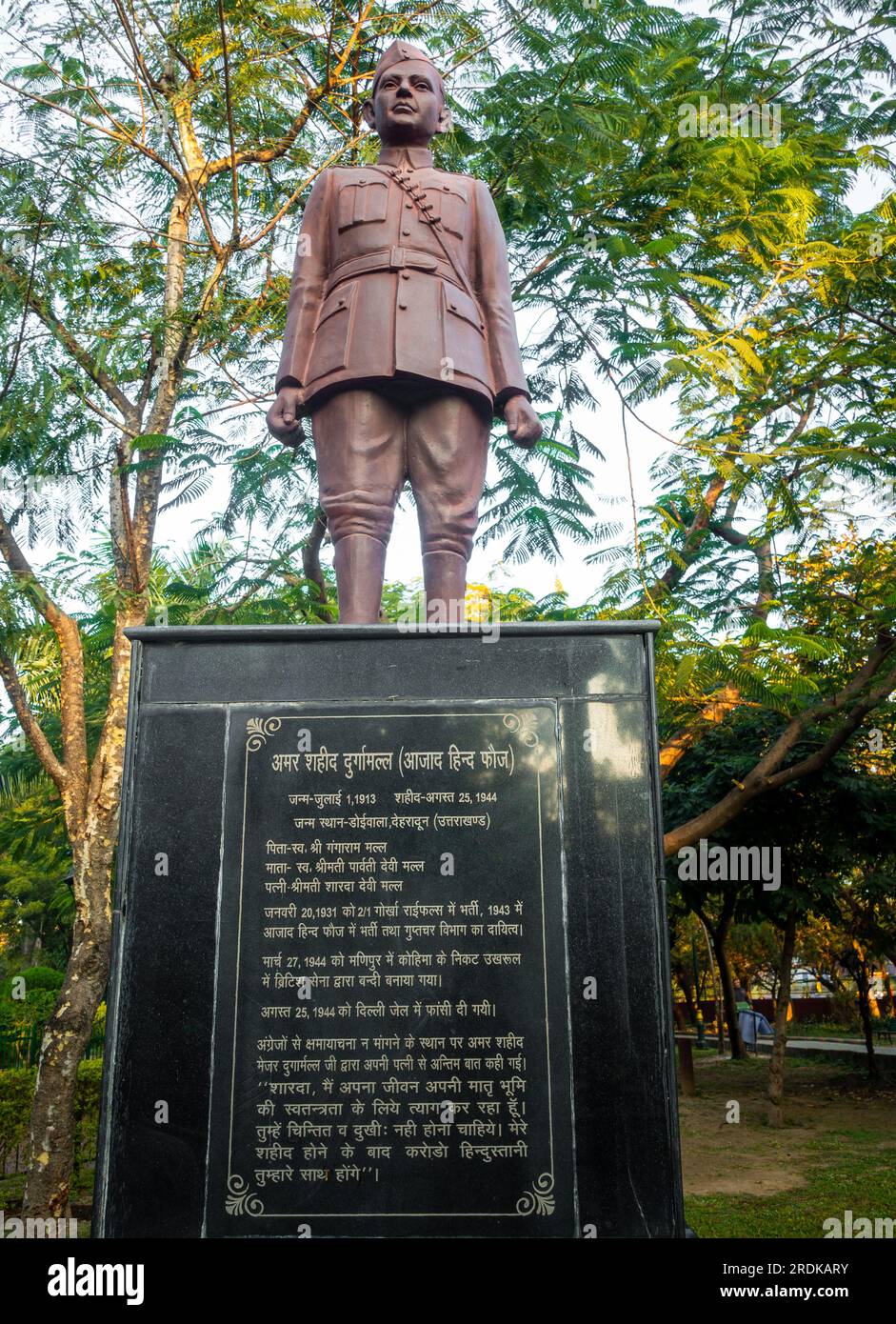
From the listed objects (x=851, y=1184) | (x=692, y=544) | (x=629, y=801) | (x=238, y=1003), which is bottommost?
(x=851, y=1184)

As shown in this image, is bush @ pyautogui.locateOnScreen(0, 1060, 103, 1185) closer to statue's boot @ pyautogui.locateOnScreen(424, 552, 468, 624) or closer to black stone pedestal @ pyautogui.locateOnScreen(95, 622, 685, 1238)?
statue's boot @ pyautogui.locateOnScreen(424, 552, 468, 624)

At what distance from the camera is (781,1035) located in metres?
11.3

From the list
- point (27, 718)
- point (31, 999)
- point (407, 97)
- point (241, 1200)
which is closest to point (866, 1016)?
point (31, 999)

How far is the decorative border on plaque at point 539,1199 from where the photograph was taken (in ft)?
9.30

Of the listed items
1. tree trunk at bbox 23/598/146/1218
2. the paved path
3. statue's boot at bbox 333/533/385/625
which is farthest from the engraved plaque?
the paved path

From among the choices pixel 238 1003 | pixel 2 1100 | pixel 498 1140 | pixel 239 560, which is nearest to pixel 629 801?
pixel 498 1140

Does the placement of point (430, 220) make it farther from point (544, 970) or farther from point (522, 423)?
point (544, 970)

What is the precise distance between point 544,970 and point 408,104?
3561 mm

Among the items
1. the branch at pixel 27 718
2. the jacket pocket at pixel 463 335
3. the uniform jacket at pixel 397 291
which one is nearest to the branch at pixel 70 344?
the branch at pixel 27 718

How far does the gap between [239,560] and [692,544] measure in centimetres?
316

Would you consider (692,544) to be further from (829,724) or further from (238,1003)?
(238,1003)

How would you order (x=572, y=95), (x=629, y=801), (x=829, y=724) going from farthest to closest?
(x=829, y=724) < (x=572, y=95) < (x=629, y=801)

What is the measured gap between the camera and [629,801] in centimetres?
323
